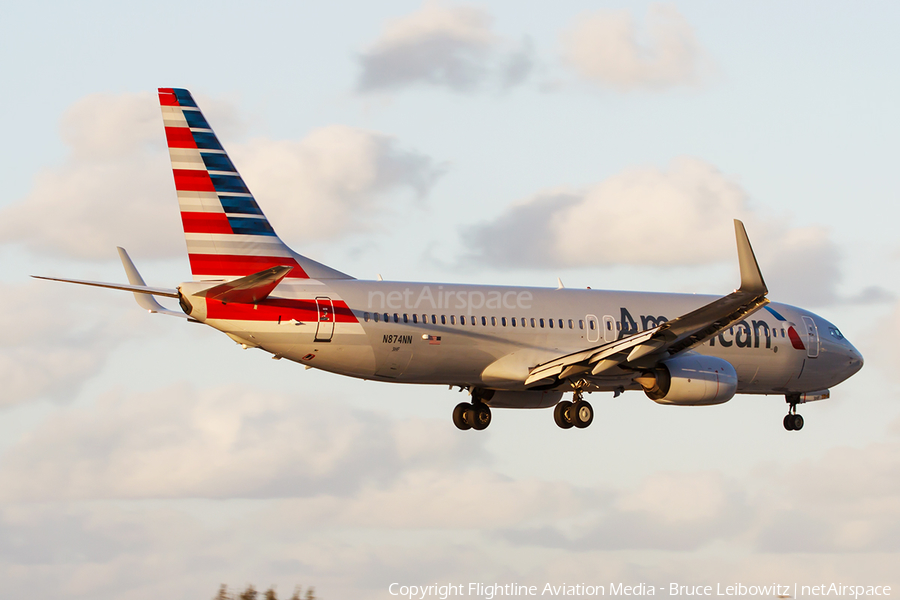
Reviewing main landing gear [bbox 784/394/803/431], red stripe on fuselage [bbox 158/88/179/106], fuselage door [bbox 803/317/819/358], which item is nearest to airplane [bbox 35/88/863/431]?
red stripe on fuselage [bbox 158/88/179/106]

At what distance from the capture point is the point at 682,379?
34438mm

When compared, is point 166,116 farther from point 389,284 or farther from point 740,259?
point 740,259

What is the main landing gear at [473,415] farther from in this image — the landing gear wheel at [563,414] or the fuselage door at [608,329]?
the fuselage door at [608,329]

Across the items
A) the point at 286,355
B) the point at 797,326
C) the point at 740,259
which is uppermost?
the point at 797,326

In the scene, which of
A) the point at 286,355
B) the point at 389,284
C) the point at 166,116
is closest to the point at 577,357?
the point at 389,284

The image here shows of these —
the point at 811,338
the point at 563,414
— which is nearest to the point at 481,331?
the point at 563,414

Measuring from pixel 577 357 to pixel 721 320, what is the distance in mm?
4333

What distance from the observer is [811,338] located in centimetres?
3941

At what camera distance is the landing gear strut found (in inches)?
1494

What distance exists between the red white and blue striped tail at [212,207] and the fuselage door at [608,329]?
9294mm

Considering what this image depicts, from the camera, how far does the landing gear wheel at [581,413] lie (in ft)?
116

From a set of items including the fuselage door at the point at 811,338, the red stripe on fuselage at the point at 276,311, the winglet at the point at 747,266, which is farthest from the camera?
the fuselage door at the point at 811,338

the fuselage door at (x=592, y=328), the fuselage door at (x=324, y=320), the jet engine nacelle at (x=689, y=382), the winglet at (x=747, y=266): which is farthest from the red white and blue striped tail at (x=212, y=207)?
the winglet at (x=747, y=266)

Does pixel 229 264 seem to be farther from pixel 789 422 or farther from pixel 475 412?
pixel 789 422
